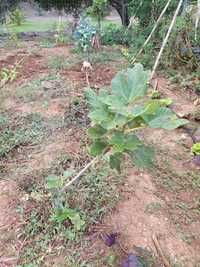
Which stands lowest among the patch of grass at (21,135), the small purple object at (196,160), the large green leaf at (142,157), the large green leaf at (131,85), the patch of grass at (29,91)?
the patch of grass at (29,91)

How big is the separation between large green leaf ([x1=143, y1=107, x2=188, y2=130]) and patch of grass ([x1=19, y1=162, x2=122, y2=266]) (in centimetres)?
57

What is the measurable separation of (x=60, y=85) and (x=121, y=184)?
4.50ft

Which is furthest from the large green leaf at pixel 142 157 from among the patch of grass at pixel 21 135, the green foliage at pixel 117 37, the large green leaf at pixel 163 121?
the green foliage at pixel 117 37

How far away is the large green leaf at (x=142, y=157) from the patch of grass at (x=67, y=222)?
1.37ft

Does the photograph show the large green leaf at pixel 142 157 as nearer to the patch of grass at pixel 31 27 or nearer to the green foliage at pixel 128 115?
the green foliage at pixel 128 115

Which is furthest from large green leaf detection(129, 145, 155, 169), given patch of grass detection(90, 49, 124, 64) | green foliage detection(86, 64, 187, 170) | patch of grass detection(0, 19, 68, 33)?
patch of grass detection(0, 19, 68, 33)

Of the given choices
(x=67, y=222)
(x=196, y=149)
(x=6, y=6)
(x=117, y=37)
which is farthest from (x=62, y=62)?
(x=6, y=6)

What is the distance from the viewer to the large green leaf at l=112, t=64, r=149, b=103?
45.1 inches

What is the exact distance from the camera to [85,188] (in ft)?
5.50

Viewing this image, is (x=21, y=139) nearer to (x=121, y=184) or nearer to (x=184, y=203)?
(x=121, y=184)

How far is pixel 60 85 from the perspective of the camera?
9.50 feet

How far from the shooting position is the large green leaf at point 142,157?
1.21m

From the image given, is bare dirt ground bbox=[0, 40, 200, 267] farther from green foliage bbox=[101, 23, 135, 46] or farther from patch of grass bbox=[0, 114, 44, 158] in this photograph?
green foliage bbox=[101, 23, 135, 46]

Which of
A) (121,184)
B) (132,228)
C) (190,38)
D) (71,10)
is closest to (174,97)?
(190,38)
